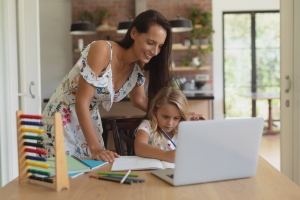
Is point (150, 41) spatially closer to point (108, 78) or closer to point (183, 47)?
point (108, 78)

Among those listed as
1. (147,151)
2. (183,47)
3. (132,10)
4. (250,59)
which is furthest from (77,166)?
(250,59)

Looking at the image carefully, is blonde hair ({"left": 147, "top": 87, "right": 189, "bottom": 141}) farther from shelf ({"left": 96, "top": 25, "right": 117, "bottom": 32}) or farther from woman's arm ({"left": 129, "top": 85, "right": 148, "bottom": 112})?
shelf ({"left": 96, "top": 25, "right": 117, "bottom": 32})

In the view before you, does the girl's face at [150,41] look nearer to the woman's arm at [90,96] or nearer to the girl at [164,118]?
the woman's arm at [90,96]

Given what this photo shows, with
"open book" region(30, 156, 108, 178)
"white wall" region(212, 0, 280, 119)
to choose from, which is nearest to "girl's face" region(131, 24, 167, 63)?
"open book" region(30, 156, 108, 178)

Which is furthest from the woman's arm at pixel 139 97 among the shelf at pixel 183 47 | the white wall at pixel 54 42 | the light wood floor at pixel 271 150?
the white wall at pixel 54 42

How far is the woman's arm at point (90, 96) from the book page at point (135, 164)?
2.1 inches

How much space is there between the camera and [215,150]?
130 centimetres

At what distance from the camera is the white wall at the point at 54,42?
295 inches

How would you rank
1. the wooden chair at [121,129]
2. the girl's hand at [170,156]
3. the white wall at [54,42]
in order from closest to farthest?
Answer: the girl's hand at [170,156], the wooden chair at [121,129], the white wall at [54,42]

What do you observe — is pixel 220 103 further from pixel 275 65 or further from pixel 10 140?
pixel 10 140

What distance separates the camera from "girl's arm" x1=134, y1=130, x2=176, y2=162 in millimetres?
1593

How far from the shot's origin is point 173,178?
1294 millimetres

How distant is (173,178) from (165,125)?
640mm

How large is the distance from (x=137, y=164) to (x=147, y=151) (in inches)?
5.5
